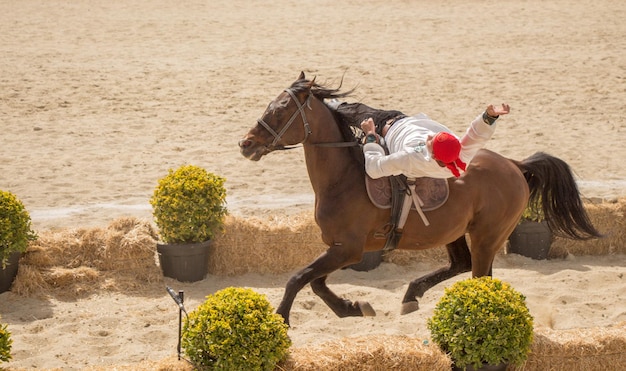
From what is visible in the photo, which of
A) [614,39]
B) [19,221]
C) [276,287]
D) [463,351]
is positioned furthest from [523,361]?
[614,39]

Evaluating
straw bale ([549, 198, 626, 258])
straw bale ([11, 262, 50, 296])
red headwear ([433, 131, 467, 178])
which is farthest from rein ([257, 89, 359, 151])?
straw bale ([549, 198, 626, 258])

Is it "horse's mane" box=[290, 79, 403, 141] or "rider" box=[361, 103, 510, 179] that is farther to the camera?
"horse's mane" box=[290, 79, 403, 141]

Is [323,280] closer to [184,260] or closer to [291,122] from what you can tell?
[291,122]

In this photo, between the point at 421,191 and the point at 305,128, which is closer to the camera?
the point at 305,128

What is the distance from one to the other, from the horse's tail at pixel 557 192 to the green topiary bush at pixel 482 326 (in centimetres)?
242

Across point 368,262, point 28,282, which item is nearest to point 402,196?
point 368,262

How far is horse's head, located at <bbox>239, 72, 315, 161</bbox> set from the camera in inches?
316

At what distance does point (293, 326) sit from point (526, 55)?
12720 millimetres

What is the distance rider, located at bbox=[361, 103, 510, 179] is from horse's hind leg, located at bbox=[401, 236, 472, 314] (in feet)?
4.42

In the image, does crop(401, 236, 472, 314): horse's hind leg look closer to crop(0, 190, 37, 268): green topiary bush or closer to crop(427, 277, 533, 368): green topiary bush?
crop(427, 277, 533, 368): green topiary bush

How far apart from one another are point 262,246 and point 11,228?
270 cm

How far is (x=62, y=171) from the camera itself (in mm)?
13875

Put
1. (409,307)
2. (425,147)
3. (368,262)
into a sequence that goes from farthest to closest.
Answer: (368,262) → (409,307) → (425,147)

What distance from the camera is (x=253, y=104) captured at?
1686 cm
